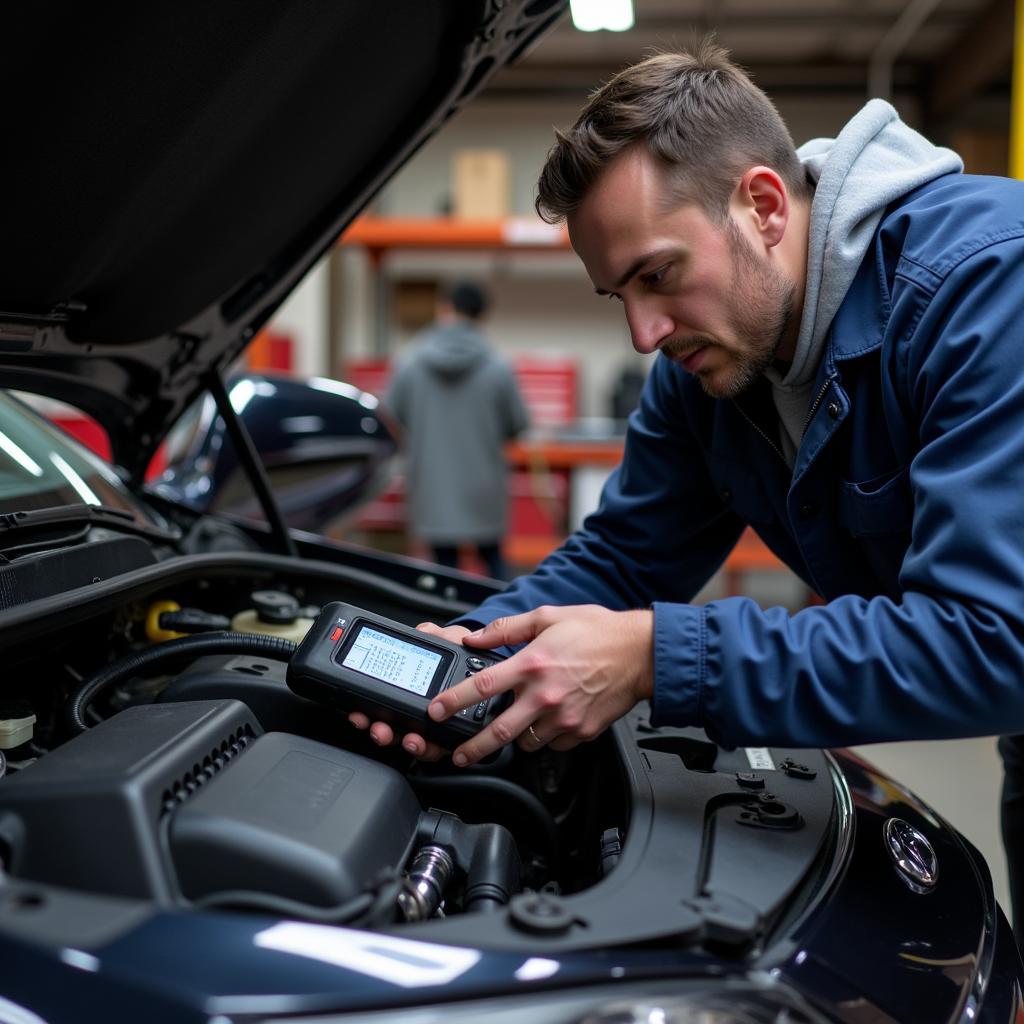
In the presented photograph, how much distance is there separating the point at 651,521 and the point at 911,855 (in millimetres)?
570

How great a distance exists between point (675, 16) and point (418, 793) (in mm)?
6291

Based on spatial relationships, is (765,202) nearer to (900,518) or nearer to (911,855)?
(900,518)

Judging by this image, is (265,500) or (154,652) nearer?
(154,652)

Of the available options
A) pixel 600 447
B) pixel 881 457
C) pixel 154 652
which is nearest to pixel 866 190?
pixel 881 457

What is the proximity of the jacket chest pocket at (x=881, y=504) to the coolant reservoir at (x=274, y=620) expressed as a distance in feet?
2.33

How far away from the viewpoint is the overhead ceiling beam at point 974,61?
5.88 metres

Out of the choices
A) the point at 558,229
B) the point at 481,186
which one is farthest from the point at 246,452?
the point at 481,186

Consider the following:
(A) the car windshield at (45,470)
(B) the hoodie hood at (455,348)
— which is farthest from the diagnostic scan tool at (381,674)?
(B) the hoodie hood at (455,348)

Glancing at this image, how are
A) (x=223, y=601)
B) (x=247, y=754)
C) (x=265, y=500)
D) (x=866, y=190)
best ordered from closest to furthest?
(x=247, y=754)
(x=866, y=190)
(x=223, y=601)
(x=265, y=500)

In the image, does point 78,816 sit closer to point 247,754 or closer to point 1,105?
point 247,754

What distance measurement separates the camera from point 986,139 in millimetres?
6188

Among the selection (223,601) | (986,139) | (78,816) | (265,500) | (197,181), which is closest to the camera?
(78,816)

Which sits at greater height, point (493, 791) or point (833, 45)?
point (833, 45)

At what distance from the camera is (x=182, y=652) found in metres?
1.17
